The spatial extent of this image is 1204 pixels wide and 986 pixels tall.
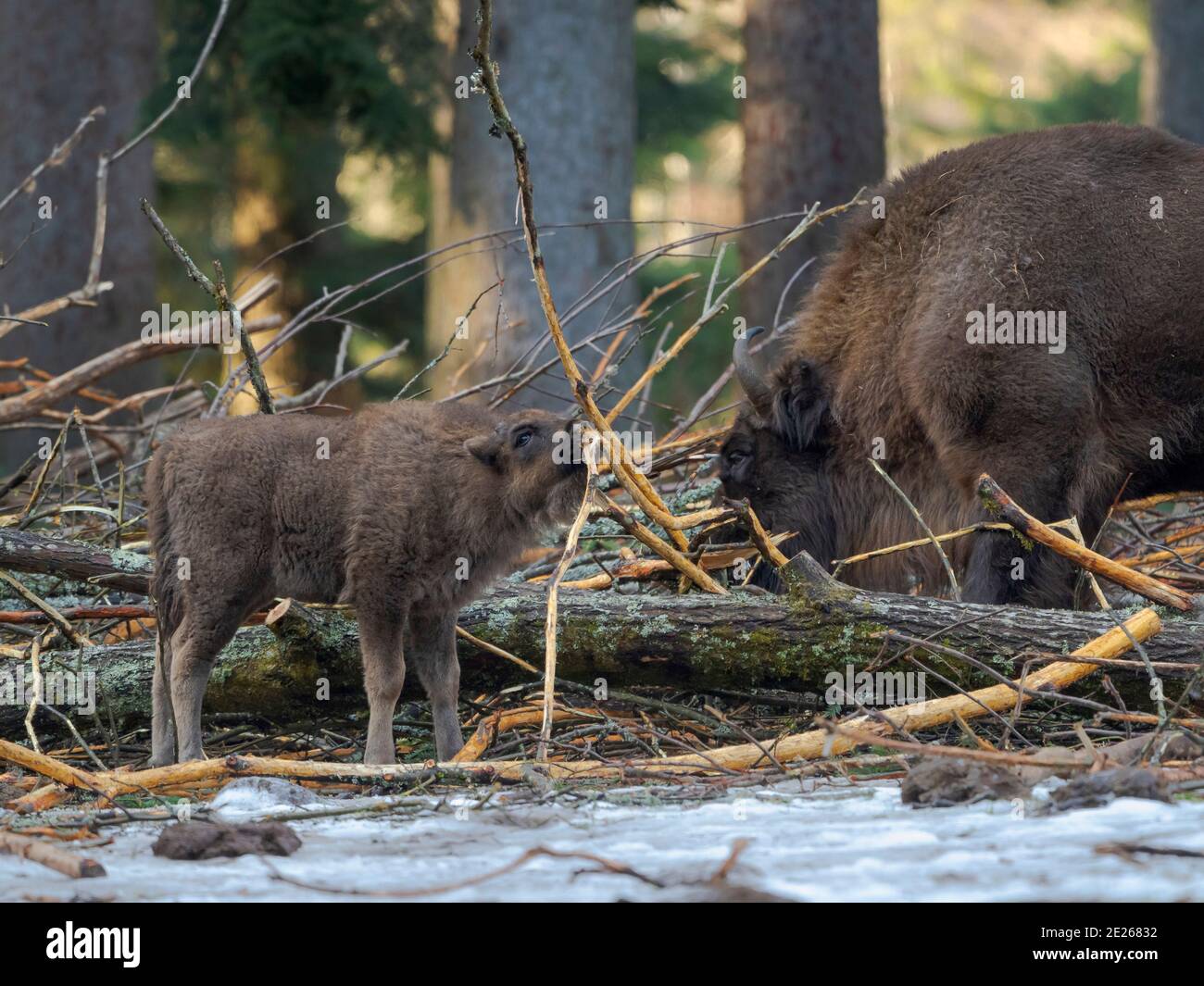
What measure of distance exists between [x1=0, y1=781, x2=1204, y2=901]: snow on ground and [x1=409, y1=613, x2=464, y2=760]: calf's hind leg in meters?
1.21

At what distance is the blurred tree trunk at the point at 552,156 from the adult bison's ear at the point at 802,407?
516 centimetres

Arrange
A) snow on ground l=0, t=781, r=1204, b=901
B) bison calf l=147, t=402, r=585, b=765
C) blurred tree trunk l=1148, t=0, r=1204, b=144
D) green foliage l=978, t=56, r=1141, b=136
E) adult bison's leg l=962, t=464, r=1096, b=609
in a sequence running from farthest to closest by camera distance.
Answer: green foliage l=978, t=56, r=1141, b=136 → blurred tree trunk l=1148, t=0, r=1204, b=144 → adult bison's leg l=962, t=464, r=1096, b=609 → bison calf l=147, t=402, r=585, b=765 → snow on ground l=0, t=781, r=1204, b=901

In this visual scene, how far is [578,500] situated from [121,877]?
2430mm

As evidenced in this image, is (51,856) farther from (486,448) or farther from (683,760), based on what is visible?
(486,448)

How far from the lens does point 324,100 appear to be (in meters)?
A: 13.4

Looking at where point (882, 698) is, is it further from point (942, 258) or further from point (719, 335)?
point (719, 335)

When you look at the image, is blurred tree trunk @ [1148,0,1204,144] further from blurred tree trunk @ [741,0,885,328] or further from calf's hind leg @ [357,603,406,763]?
calf's hind leg @ [357,603,406,763]

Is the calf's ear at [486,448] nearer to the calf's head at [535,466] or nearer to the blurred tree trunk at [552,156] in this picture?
the calf's head at [535,466]

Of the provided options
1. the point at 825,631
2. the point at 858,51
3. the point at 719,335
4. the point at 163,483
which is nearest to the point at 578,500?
the point at 825,631

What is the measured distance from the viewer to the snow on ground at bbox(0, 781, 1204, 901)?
9.87 ft

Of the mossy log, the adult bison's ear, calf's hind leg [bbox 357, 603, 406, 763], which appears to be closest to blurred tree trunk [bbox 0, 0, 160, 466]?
the adult bison's ear

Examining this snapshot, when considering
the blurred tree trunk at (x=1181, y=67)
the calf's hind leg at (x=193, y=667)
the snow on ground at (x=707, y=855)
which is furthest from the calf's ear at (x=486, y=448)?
the blurred tree trunk at (x=1181, y=67)

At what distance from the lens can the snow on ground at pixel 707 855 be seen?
9.87 feet

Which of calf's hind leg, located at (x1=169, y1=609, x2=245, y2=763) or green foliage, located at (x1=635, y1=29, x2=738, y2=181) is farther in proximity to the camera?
green foliage, located at (x1=635, y1=29, x2=738, y2=181)
